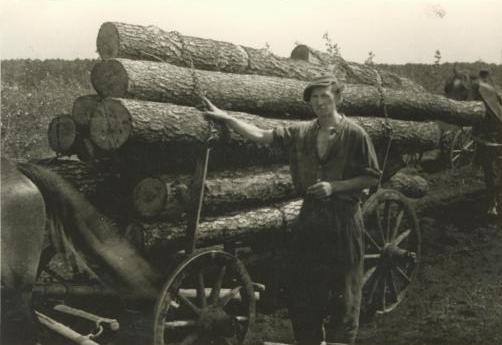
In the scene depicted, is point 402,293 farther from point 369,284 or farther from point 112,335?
point 112,335

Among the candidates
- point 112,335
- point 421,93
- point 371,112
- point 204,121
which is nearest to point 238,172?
point 204,121

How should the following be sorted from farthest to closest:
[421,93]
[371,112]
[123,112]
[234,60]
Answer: [421,93] < [371,112] < [234,60] < [123,112]

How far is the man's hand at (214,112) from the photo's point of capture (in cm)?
430

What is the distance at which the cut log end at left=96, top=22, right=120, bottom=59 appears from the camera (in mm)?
4332

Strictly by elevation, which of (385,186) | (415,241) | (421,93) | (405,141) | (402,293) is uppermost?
(421,93)

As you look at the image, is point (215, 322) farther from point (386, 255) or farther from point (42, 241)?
point (386, 255)

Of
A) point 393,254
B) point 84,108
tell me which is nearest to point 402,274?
point 393,254

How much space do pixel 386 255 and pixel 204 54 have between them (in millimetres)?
2398

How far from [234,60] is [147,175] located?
1533 mm

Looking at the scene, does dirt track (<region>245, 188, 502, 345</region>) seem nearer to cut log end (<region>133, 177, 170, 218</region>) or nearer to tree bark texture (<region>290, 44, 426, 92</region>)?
cut log end (<region>133, 177, 170, 218</region>)

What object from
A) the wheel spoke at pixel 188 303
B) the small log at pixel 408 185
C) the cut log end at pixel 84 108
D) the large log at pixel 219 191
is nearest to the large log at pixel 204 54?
the cut log end at pixel 84 108

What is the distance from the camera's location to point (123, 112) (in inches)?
153

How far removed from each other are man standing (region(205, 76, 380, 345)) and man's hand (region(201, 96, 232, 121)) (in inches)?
2.1

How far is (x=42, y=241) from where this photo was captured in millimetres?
3541
